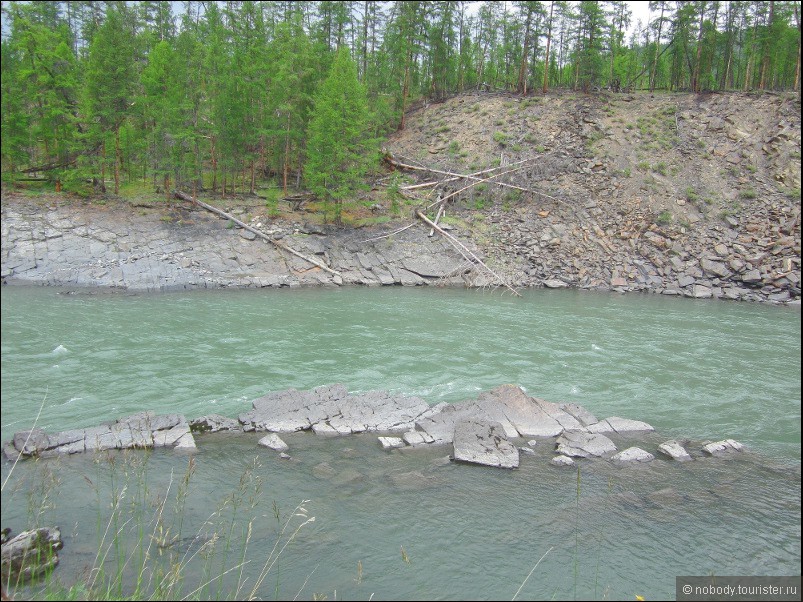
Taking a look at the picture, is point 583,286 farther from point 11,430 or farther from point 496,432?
point 11,430

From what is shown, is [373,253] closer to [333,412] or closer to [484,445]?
[333,412]

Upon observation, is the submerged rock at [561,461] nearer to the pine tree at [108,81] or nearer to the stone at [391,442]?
the stone at [391,442]

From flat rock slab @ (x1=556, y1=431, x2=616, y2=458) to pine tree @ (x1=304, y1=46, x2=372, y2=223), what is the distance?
22.7m

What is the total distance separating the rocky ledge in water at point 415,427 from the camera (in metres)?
8.87

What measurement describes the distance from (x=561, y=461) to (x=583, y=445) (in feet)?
2.99

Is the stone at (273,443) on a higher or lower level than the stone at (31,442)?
lower

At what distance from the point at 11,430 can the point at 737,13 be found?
186 ft

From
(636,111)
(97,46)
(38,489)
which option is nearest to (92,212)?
(97,46)

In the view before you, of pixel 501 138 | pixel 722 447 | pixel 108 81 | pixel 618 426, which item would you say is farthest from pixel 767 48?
pixel 108 81

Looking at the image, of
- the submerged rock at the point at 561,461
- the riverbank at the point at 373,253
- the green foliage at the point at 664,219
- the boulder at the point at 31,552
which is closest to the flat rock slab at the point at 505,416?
the submerged rock at the point at 561,461

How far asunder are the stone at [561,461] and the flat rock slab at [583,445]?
0.27 metres

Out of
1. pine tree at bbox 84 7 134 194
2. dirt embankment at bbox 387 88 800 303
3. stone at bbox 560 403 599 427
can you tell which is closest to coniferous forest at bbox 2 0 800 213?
pine tree at bbox 84 7 134 194

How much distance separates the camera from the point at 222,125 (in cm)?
3119

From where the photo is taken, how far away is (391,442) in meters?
9.62
